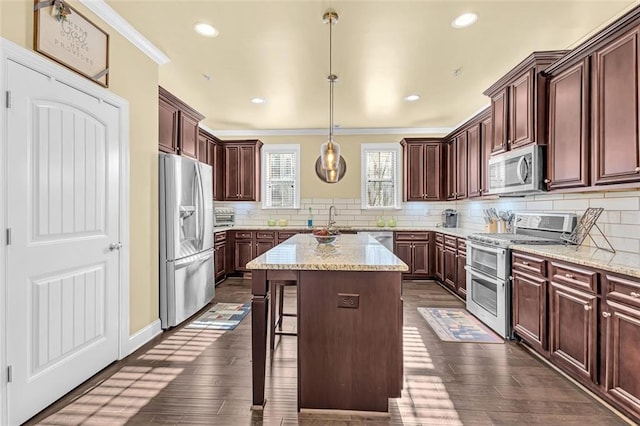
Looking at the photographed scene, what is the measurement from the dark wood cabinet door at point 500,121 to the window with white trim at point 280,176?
3.44 metres

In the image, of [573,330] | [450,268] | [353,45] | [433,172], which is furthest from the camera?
[433,172]

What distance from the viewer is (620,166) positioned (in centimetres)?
208

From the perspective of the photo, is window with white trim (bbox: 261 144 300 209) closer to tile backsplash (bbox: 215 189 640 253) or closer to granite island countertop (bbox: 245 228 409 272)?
tile backsplash (bbox: 215 189 640 253)

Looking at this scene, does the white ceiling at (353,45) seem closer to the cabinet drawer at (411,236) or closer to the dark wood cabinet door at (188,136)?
the dark wood cabinet door at (188,136)

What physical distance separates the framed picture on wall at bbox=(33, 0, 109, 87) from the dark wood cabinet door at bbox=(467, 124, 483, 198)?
4.20 metres

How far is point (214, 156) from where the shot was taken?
18.2 ft

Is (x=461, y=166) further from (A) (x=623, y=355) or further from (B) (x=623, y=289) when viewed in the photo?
(A) (x=623, y=355)

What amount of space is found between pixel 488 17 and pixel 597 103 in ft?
3.31

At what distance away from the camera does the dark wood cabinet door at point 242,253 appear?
5520mm

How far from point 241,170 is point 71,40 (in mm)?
3743

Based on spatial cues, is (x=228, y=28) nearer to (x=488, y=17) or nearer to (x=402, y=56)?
(x=402, y=56)

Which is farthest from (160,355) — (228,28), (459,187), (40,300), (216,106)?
(459,187)

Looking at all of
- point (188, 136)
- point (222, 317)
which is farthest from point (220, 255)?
point (188, 136)

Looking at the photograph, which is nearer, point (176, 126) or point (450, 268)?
point (176, 126)
